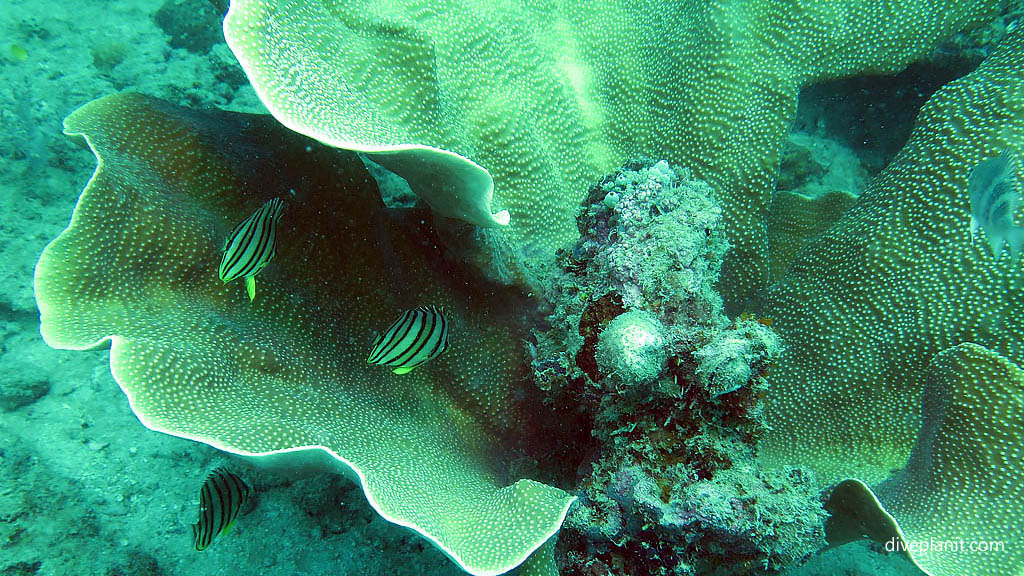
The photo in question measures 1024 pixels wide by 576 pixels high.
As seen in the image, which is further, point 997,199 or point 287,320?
point 287,320

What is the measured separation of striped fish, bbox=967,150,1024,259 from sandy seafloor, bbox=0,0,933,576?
2.28 meters

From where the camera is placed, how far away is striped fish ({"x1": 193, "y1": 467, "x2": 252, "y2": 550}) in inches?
92.0

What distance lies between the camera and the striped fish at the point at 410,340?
2.02m

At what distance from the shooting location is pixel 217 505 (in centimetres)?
233

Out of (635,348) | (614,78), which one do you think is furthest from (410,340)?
(614,78)

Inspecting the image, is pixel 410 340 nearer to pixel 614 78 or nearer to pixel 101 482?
pixel 614 78

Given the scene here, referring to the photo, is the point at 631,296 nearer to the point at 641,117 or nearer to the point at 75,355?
the point at 641,117

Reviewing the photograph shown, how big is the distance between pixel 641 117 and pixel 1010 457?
2.46 metres

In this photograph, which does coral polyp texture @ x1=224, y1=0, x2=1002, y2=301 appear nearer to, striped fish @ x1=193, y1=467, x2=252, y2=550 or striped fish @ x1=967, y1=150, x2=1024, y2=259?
striped fish @ x1=967, y1=150, x2=1024, y2=259

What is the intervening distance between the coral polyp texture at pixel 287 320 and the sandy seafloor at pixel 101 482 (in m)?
0.57

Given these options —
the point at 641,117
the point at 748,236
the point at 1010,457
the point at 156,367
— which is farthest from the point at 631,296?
the point at 156,367

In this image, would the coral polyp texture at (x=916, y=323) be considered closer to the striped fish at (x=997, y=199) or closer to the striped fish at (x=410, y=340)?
the striped fish at (x=997, y=199)

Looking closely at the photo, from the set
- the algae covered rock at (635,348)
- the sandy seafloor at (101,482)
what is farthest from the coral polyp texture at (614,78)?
the sandy seafloor at (101,482)

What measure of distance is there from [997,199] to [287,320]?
3.26m
